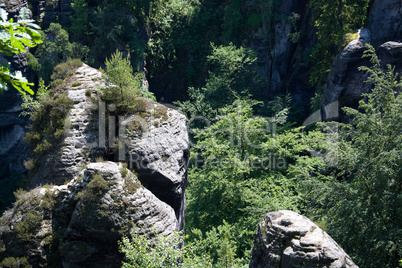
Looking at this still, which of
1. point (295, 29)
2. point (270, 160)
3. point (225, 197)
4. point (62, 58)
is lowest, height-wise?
point (225, 197)

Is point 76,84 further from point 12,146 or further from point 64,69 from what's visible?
point 12,146

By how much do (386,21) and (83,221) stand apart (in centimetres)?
1681

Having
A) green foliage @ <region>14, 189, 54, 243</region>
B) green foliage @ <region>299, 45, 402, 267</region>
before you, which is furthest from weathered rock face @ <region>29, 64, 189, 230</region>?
green foliage @ <region>299, 45, 402, 267</region>

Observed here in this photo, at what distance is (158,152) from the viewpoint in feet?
Result: 40.4

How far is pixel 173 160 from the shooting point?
12.6 metres

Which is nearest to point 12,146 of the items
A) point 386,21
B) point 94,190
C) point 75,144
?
point 75,144

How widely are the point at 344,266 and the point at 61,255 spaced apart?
754 centimetres

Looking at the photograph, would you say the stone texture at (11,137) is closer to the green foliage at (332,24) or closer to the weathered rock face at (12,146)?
the weathered rock face at (12,146)

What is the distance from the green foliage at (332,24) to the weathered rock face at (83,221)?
581 inches

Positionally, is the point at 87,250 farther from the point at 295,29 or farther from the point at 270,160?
the point at 295,29

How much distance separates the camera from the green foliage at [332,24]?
768 inches

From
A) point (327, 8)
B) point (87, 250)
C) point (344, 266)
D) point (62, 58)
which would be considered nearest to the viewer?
point (344, 266)

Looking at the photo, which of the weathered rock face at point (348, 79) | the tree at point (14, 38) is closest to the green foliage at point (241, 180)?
the weathered rock face at point (348, 79)

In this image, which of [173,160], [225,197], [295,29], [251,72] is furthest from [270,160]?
[295,29]
